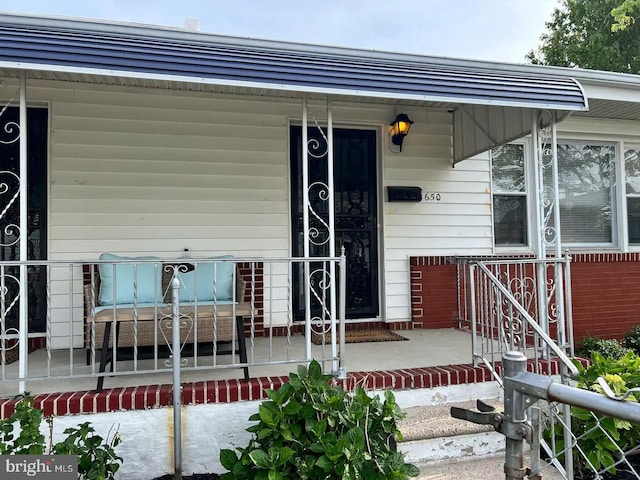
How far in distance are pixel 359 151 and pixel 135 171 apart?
2317 millimetres

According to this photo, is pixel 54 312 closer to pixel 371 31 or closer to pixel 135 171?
pixel 135 171

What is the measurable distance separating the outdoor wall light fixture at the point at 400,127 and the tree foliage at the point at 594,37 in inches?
467

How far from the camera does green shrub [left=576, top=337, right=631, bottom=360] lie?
4633 millimetres

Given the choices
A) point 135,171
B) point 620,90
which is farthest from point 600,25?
point 135,171

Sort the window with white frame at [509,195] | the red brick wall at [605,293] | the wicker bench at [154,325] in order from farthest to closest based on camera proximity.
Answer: the window with white frame at [509,195] → the red brick wall at [605,293] → the wicker bench at [154,325]

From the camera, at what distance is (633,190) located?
598 centimetres

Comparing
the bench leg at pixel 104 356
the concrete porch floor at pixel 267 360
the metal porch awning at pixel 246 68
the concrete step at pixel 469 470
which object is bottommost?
the concrete step at pixel 469 470

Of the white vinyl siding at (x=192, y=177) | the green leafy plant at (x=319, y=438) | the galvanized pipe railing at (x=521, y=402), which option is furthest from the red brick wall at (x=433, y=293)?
the galvanized pipe railing at (x=521, y=402)

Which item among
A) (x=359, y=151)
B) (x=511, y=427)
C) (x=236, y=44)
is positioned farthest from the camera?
(x=359, y=151)

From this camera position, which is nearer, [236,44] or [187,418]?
[187,418]

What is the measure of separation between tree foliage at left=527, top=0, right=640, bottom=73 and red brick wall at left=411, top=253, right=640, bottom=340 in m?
10.8

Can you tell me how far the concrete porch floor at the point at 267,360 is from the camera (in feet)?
9.70

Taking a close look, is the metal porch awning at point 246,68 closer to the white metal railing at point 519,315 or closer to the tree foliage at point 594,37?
the white metal railing at point 519,315

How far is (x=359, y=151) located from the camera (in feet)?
16.5
